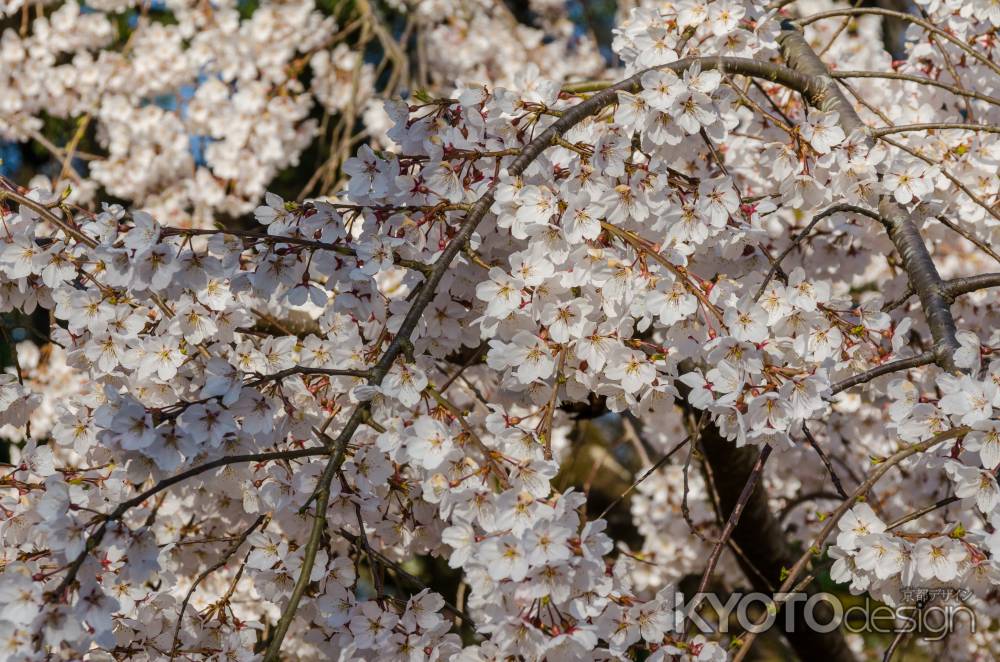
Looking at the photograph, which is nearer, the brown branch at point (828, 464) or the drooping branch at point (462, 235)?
the drooping branch at point (462, 235)

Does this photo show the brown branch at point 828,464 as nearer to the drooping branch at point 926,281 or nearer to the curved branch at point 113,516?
the drooping branch at point 926,281

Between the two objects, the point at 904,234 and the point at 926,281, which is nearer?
the point at 926,281

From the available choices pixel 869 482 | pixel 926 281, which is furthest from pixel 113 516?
pixel 926 281

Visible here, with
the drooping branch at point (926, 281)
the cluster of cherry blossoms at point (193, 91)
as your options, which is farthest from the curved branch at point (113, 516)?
the cluster of cherry blossoms at point (193, 91)

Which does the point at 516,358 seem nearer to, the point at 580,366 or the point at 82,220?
the point at 580,366

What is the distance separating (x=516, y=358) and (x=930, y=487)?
67.4 inches

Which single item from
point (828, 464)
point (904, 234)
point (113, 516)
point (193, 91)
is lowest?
point (113, 516)

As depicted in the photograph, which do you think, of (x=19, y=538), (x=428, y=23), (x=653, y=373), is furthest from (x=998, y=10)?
(x=428, y=23)

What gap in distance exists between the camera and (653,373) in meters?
1.31

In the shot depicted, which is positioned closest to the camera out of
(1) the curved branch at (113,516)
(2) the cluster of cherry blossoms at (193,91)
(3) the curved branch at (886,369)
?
(1) the curved branch at (113,516)

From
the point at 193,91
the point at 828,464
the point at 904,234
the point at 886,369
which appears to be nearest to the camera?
the point at 886,369

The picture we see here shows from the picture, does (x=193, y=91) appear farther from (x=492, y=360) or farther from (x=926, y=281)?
(x=926, y=281)

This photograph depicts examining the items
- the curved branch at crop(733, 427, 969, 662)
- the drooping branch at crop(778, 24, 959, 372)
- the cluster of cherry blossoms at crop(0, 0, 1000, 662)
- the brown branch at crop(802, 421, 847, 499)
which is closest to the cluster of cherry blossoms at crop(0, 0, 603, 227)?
the drooping branch at crop(778, 24, 959, 372)

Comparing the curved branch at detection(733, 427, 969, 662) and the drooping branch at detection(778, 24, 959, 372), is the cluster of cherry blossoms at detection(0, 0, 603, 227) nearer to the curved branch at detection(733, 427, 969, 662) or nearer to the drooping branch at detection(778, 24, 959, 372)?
the drooping branch at detection(778, 24, 959, 372)
